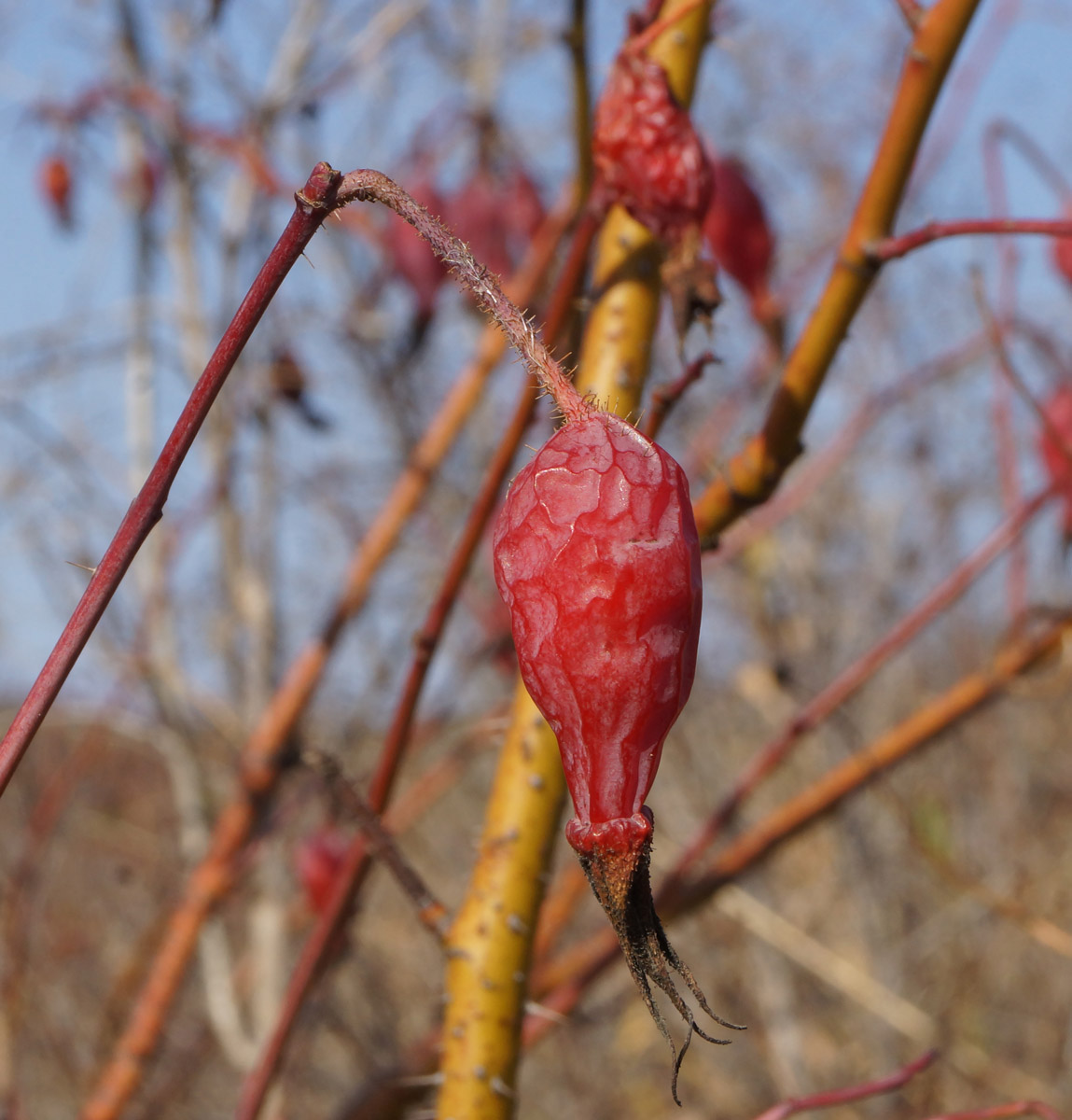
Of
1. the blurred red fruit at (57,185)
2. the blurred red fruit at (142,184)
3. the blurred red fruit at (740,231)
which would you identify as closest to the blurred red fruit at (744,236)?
the blurred red fruit at (740,231)

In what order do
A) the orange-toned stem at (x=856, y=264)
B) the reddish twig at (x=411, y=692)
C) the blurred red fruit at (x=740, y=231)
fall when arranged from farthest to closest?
the blurred red fruit at (x=740, y=231), the reddish twig at (x=411, y=692), the orange-toned stem at (x=856, y=264)

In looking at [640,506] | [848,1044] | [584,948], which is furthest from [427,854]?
[640,506]

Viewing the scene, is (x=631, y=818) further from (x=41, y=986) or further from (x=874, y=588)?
(x=41, y=986)

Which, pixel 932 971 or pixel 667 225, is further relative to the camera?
pixel 932 971

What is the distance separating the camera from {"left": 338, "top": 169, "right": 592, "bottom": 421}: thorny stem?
396 mm

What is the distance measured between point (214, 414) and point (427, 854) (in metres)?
2.34

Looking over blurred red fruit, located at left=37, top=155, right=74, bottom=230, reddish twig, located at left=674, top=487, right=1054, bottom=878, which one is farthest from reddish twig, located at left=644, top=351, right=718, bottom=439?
blurred red fruit, located at left=37, top=155, right=74, bottom=230

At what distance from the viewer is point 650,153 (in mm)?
667

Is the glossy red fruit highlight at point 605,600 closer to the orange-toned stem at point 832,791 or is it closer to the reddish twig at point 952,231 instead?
the reddish twig at point 952,231

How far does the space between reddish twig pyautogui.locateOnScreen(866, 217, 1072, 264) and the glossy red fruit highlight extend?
0.29m

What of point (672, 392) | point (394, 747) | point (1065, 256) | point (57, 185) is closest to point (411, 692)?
point (394, 747)

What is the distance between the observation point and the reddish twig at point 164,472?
0.38 meters

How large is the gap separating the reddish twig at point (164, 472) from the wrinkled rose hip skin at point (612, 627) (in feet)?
0.36

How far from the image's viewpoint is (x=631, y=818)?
15.1 inches
